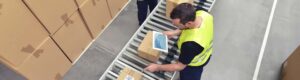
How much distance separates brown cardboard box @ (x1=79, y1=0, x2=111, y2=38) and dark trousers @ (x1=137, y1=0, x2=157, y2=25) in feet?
1.51

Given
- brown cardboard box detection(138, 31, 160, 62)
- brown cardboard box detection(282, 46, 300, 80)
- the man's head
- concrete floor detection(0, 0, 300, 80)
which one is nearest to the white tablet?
brown cardboard box detection(138, 31, 160, 62)

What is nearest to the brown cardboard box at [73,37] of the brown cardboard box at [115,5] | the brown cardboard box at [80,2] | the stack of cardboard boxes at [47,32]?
the stack of cardboard boxes at [47,32]

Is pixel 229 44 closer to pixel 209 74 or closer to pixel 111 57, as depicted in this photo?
A: pixel 209 74

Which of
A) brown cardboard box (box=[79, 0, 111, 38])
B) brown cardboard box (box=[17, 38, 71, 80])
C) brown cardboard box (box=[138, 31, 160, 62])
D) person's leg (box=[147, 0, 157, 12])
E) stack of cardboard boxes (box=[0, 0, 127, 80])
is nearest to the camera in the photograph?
stack of cardboard boxes (box=[0, 0, 127, 80])

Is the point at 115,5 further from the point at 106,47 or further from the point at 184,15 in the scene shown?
the point at 184,15

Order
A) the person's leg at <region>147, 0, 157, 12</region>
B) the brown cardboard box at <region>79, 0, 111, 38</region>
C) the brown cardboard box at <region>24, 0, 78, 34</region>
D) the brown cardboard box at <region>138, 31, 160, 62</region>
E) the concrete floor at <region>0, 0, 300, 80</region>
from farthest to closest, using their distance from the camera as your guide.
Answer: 1. the person's leg at <region>147, 0, 157, 12</region>
2. the concrete floor at <region>0, 0, 300, 80</region>
3. the brown cardboard box at <region>79, 0, 111, 38</region>
4. the brown cardboard box at <region>138, 31, 160, 62</region>
5. the brown cardboard box at <region>24, 0, 78, 34</region>

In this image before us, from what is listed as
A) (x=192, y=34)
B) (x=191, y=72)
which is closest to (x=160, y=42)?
(x=191, y=72)

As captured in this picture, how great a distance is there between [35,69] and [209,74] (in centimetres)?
199

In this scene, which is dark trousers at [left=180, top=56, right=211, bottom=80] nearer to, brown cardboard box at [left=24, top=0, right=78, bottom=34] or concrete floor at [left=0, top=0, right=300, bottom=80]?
concrete floor at [left=0, top=0, right=300, bottom=80]

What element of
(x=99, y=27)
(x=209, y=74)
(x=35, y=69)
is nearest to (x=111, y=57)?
(x=99, y=27)

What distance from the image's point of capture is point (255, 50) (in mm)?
3225

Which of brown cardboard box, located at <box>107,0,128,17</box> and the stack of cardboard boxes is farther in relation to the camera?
brown cardboard box, located at <box>107,0,128,17</box>

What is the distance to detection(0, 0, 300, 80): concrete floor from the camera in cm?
302

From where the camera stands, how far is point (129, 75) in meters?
2.54
